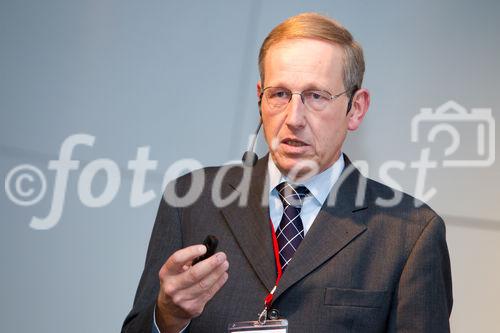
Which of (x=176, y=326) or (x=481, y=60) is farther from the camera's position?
(x=481, y=60)

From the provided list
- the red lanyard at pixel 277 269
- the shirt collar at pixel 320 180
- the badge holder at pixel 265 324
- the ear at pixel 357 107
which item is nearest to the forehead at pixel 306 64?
the ear at pixel 357 107

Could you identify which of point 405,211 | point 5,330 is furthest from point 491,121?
point 5,330

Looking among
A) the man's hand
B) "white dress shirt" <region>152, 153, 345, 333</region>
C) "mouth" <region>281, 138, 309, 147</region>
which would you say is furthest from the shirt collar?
the man's hand

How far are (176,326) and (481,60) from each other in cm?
145

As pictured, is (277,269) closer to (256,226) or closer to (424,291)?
(256,226)

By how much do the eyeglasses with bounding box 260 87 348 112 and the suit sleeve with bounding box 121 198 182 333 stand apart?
393 millimetres

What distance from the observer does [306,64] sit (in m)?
2.04

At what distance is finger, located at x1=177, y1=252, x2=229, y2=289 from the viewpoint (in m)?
1.54

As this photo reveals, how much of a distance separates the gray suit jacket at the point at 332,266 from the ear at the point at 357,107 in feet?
0.59

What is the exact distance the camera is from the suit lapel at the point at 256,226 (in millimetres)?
1935

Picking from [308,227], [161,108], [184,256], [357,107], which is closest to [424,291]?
[308,227]

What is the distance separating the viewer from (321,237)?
1966 millimetres

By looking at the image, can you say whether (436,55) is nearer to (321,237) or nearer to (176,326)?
(321,237)

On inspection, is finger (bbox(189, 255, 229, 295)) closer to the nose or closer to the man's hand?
the man's hand
